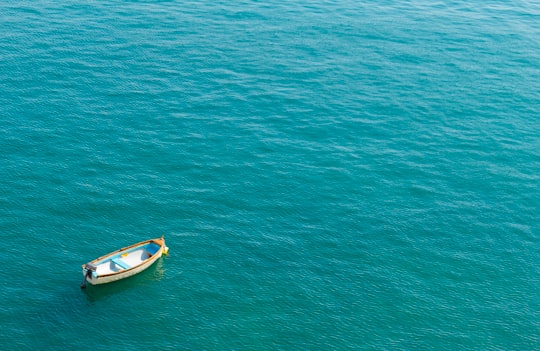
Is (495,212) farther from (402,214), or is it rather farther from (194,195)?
(194,195)

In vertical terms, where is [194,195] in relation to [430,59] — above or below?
below

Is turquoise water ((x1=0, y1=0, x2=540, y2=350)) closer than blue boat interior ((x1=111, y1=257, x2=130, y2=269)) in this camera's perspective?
Yes

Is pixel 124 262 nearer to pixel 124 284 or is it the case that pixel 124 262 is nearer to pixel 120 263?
pixel 120 263

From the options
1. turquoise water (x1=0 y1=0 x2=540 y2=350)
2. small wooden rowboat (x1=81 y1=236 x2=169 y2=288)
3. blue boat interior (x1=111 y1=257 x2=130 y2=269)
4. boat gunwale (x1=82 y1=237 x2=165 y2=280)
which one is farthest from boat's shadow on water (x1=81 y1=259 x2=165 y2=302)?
blue boat interior (x1=111 y1=257 x2=130 y2=269)

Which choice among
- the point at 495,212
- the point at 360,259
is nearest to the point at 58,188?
the point at 360,259

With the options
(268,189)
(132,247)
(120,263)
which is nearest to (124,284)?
(120,263)

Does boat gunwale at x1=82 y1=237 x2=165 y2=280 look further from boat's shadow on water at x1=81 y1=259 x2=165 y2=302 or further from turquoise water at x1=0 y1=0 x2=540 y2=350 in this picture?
turquoise water at x1=0 y1=0 x2=540 y2=350
